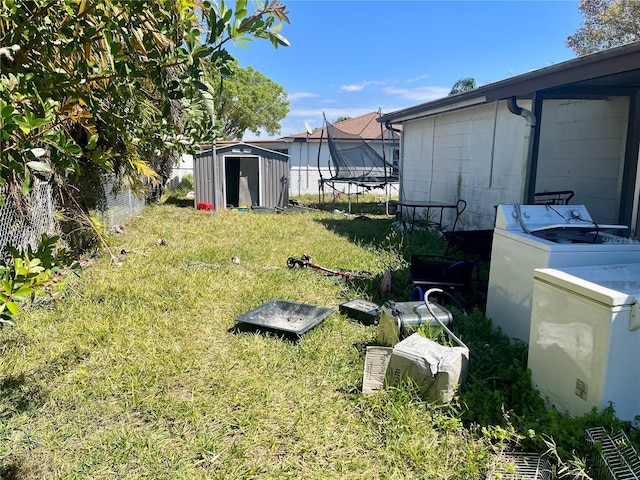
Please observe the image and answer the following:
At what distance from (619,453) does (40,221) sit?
489cm

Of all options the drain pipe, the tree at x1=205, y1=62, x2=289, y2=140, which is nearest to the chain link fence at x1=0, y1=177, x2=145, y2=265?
the drain pipe

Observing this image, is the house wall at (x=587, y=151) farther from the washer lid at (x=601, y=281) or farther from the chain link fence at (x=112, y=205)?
the chain link fence at (x=112, y=205)

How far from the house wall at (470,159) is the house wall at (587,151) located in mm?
537

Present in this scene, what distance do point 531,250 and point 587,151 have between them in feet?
12.1

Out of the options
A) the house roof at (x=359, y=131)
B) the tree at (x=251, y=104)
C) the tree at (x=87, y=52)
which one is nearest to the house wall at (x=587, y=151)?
the tree at (x=87, y=52)

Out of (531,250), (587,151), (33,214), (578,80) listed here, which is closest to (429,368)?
(531,250)

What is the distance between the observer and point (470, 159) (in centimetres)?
715

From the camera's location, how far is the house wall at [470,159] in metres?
5.96

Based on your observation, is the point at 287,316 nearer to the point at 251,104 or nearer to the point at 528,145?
the point at 528,145

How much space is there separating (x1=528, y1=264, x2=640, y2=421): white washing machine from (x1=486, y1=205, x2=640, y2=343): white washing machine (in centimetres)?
25

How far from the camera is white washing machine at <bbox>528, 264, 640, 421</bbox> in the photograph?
1.99m

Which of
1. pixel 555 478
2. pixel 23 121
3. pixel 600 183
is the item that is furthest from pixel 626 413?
pixel 600 183

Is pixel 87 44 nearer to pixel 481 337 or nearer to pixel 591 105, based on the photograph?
pixel 481 337

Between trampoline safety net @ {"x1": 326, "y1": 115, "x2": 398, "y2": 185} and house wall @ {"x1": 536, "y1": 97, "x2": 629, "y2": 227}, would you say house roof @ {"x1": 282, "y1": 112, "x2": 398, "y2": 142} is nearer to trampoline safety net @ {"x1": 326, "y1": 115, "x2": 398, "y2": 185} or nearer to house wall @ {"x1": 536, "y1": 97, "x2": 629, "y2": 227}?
trampoline safety net @ {"x1": 326, "y1": 115, "x2": 398, "y2": 185}
